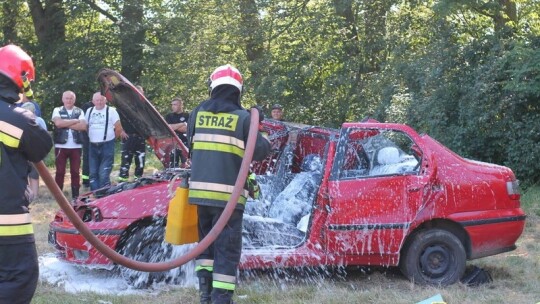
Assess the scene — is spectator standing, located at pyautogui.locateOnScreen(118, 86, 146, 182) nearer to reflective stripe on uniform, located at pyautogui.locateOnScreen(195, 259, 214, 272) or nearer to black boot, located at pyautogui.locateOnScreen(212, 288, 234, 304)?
reflective stripe on uniform, located at pyautogui.locateOnScreen(195, 259, 214, 272)

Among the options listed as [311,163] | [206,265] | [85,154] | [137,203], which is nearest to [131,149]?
[85,154]

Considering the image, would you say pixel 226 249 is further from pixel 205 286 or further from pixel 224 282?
pixel 205 286

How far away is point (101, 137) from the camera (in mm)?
10273

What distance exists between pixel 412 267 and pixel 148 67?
14.5 m

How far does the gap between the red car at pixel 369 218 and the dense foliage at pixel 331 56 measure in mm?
5013

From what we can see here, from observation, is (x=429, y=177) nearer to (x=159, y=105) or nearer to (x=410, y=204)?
(x=410, y=204)

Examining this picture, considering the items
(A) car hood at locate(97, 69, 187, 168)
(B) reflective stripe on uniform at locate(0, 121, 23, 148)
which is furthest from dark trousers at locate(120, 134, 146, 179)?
(B) reflective stripe on uniform at locate(0, 121, 23, 148)

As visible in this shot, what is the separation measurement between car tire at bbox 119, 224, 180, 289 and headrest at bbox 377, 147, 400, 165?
210 centimetres

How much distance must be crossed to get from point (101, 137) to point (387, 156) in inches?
198

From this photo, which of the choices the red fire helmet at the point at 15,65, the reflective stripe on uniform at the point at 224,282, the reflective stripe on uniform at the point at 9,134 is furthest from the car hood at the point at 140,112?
the reflective stripe on uniform at the point at 9,134

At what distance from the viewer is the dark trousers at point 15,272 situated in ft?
13.0

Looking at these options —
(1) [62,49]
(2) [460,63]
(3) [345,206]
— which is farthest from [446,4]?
(1) [62,49]

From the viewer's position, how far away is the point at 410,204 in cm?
625

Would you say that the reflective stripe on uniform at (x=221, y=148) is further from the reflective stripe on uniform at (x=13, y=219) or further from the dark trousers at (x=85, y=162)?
the dark trousers at (x=85, y=162)
